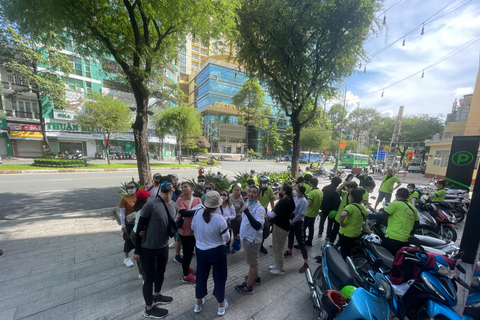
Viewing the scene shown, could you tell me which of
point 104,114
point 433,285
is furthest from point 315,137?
point 433,285

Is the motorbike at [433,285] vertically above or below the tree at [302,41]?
below

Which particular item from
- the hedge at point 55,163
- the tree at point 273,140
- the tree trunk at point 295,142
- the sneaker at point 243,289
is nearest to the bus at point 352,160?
the tree at point 273,140

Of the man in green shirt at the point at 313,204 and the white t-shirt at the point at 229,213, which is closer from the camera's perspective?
the white t-shirt at the point at 229,213

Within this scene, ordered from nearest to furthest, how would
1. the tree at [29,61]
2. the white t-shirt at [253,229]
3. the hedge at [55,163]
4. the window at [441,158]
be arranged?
the white t-shirt at [253,229] → the hedge at [55,163] → the tree at [29,61] → the window at [441,158]

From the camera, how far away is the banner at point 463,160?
7.51 m

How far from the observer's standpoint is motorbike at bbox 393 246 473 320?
6.45ft

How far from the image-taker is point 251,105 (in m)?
37.0

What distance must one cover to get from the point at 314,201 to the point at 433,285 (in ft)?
8.02

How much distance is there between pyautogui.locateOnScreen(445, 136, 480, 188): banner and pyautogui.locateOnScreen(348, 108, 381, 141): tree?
49145 mm

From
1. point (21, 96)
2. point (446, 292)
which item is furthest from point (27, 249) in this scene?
point (21, 96)

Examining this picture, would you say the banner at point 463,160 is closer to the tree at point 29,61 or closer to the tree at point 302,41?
the tree at point 302,41

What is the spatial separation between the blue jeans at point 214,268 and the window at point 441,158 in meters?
24.2

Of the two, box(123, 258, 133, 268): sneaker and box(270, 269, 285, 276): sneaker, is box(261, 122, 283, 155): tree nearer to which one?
box(270, 269, 285, 276): sneaker

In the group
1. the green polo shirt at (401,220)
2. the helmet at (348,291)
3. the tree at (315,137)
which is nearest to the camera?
the helmet at (348,291)
